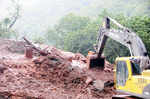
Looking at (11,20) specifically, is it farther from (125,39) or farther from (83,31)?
(125,39)

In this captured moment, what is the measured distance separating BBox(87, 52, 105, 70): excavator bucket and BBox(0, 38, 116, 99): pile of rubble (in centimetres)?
67

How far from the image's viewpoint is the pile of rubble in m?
8.27

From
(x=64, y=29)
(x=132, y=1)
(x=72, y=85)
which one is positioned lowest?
(x=72, y=85)

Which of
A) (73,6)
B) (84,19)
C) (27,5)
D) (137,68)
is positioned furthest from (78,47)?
(27,5)

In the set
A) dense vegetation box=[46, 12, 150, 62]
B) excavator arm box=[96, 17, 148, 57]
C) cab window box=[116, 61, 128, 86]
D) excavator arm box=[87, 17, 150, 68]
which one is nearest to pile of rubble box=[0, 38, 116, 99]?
excavator arm box=[87, 17, 150, 68]

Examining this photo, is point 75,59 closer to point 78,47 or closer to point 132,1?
point 78,47

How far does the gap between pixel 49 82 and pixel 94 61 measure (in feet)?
11.2

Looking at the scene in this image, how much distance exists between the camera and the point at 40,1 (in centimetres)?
11038

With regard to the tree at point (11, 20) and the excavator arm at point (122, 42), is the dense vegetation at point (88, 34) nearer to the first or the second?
the excavator arm at point (122, 42)

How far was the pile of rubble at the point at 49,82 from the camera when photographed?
27.1ft

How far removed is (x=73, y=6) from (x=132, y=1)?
109 feet

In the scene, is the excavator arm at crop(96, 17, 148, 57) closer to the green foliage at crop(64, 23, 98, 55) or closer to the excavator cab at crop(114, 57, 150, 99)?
the excavator cab at crop(114, 57, 150, 99)

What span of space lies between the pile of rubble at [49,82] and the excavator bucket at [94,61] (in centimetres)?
67

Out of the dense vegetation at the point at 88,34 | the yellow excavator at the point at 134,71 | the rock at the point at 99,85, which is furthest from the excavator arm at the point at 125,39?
the dense vegetation at the point at 88,34
